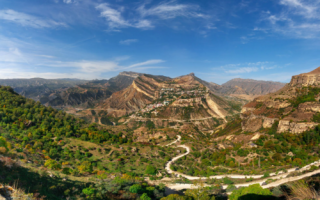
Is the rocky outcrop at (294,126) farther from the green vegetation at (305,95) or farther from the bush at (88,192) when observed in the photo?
the bush at (88,192)

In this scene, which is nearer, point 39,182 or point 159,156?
point 39,182

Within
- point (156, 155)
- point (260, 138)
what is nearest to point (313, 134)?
point (260, 138)

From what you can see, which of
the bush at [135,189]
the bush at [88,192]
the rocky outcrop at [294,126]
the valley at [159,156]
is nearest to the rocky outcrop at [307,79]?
the valley at [159,156]

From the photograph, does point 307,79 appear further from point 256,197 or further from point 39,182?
point 39,182

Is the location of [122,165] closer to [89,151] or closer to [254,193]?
[89,151]

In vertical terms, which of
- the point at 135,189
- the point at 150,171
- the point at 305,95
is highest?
the point at 305,95

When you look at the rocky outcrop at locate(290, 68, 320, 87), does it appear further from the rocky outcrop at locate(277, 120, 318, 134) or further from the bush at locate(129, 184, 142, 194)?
the bush at locate(129, 184, 142, 194)

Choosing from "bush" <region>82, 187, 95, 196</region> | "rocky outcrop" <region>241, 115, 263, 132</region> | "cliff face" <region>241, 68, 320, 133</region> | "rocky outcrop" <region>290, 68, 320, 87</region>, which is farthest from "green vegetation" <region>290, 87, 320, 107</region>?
"bush" <region>82, 187, 95, 196</region>

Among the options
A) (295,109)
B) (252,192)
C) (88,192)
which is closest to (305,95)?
(295,109)
